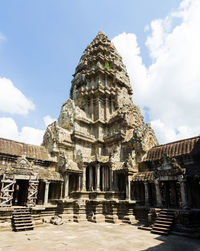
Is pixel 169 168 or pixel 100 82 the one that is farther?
pixel 100 82

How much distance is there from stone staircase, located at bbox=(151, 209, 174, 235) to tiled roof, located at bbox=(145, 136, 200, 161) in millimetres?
5442

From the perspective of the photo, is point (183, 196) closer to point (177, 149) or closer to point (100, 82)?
point (177, 149)

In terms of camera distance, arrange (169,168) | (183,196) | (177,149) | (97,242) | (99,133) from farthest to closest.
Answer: (99,133) < (177,149) < (169,168) < (183,196) < (97,242)

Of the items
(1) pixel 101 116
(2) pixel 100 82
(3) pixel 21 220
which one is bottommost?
(3) pixel 21 220

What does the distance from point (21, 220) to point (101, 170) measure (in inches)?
458

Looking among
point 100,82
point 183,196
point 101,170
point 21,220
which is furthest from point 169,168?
point 100,82

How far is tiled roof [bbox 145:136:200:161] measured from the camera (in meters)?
18.5

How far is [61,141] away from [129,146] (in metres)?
9.26

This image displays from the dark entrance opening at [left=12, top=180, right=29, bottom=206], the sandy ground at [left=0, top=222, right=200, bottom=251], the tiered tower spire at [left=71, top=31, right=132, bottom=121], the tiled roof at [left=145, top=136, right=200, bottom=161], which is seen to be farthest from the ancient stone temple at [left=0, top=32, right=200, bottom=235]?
the sandy ground at [left=0, top=222, right=200, bottom=251]

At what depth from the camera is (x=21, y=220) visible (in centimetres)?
1455

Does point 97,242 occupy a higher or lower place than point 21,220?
lower

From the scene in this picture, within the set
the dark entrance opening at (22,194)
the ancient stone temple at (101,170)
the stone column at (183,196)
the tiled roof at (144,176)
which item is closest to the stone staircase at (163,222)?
the ancient stone temple at (101,170)

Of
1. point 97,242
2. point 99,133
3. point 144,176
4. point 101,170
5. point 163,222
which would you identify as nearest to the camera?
point 97,242

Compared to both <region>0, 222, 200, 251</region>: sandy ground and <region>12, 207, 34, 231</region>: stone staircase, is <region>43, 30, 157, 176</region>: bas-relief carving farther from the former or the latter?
<region>12, 207, 34, 231</region>: stone staircase
